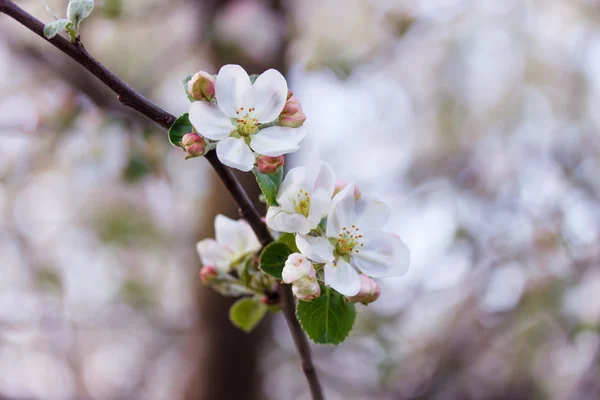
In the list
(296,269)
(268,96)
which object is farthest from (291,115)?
(296,269)

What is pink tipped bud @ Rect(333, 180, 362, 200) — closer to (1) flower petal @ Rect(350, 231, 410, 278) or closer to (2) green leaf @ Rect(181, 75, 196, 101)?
(1) flower petal @ Rect(350, 231, 410, 278)

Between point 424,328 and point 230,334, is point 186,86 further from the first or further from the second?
point 424,328

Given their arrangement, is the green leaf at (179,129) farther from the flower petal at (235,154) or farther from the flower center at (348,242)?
the flower center at (348,242)

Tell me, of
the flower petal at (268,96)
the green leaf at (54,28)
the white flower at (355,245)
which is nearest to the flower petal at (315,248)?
the white flower at (355,245)

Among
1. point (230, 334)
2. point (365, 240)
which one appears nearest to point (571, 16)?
point (230, 334)

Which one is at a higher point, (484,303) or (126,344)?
(126,344)
